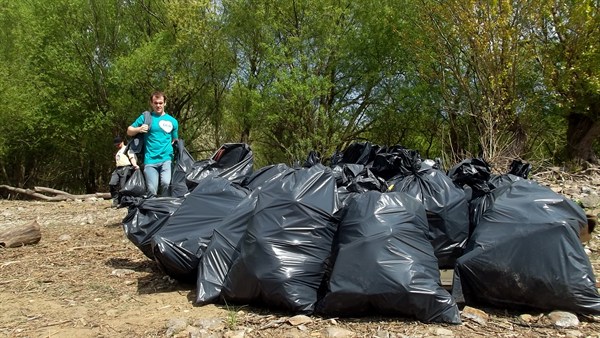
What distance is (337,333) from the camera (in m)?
2.40

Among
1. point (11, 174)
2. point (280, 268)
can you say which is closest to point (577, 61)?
point (280, 268)

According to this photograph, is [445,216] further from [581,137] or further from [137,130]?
[581,137]

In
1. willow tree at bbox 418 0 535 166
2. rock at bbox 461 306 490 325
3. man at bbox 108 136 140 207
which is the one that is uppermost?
willow tree at bbox 418 0 535 166

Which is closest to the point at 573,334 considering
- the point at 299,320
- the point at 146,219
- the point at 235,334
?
the point at 299,320

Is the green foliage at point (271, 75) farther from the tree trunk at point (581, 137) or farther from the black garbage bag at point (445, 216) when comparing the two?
the black garbage bag at point (445, 216)

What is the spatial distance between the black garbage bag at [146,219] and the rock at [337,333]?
162cm

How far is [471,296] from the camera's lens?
276 cm

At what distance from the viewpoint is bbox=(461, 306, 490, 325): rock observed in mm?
2538

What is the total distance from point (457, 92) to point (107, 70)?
33.2 feet

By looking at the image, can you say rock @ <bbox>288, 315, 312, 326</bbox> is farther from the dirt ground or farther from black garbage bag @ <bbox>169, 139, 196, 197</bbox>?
black garbage bag @ <bbox>169, 139, 196, 197</bbox>

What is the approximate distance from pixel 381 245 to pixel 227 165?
7.01ft

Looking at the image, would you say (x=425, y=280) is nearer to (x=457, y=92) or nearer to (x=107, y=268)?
(x=107, y=268)

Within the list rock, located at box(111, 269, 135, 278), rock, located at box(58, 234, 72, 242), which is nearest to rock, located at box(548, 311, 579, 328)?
rock, located at box(111, 269, 135, 278)

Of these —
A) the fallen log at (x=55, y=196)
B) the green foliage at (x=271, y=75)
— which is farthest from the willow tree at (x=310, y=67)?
the fallen log at (x=55, y=196)
